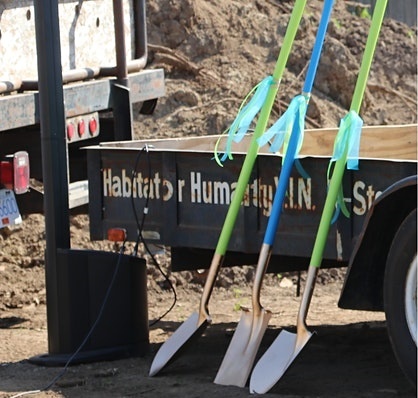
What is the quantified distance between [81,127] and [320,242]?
2.55 m

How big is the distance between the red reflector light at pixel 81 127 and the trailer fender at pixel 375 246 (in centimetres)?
260

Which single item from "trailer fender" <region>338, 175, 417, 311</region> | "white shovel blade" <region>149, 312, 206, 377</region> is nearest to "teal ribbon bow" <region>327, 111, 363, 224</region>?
"trailer fender" <region>338, 175, 417, 311</region>

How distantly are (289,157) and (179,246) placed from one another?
2.85 ft

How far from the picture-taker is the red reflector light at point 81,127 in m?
7.22

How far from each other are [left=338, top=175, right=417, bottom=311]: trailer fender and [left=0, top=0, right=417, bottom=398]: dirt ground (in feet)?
1.19

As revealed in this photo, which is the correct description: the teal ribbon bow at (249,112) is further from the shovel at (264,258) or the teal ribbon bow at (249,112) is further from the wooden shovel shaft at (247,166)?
the shovel at (264,258)

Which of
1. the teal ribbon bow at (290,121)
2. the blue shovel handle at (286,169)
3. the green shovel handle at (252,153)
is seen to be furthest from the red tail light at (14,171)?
the blue shovel handle at (286,169)

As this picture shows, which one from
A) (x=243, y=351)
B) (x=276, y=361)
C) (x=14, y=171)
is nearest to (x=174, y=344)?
(x=243, y=351)

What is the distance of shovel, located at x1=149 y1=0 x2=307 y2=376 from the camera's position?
212 inches

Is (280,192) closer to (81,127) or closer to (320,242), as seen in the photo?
(320,242)

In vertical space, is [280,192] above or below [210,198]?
above

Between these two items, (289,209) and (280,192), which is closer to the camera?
(280,192)

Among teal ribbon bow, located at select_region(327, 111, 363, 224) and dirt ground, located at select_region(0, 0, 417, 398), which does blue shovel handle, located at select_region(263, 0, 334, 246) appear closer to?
teal ribbon bow, located at select_region(327, 111, 363, 224)

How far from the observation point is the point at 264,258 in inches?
209
